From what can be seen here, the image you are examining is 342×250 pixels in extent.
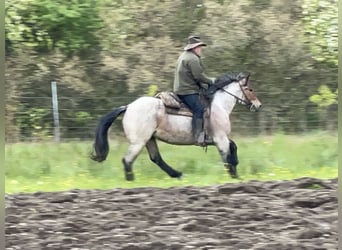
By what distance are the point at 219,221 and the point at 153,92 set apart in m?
1.99

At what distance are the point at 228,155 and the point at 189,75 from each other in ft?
2.48

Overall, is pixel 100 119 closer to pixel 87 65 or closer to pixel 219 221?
pixel 87 65

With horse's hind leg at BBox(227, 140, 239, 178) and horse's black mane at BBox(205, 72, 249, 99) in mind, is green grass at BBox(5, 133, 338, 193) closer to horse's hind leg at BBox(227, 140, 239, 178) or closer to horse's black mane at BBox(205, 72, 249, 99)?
horse's hind leg at BBox(227, 140, 239, 178)

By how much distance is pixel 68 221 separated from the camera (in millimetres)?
5117

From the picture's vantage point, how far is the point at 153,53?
692 cm

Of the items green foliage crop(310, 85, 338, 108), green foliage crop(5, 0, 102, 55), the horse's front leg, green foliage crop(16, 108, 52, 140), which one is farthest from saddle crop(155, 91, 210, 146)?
green foliage crop(310, 85, 338, 108)

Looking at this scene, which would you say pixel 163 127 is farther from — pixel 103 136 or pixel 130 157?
pixel 103 136

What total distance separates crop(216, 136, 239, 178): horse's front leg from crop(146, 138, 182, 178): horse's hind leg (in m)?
0.39

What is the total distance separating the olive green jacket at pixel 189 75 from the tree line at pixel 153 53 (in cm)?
42

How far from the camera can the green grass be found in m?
6.25

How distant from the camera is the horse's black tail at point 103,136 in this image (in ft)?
20.5

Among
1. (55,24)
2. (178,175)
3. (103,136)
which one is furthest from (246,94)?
(55,24)

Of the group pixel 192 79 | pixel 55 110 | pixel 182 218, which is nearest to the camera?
pixel 182 218

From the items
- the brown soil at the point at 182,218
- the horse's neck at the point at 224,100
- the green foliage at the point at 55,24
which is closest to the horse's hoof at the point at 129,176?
the brown soil at the point at 182,218
